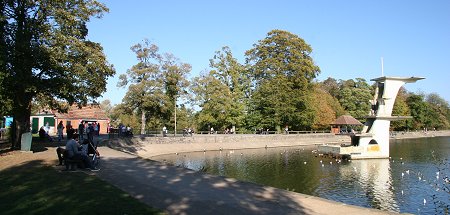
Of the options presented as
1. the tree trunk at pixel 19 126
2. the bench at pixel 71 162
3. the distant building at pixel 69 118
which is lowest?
the bench at pixel 71 162

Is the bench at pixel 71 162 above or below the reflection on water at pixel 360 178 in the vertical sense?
above

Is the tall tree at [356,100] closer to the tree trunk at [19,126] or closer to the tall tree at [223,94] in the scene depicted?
the tall tree at [223,94]

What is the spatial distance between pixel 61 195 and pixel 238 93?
5512 cm

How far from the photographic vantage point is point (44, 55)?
21.3 metres

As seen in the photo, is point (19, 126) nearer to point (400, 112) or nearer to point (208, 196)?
point (208, 196)

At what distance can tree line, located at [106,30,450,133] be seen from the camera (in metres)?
54.8

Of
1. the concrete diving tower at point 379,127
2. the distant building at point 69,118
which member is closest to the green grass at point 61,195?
the concrete diving tower at point 379,127

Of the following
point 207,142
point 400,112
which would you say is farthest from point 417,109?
point 207,142

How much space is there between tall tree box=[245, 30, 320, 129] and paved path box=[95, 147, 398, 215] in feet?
159

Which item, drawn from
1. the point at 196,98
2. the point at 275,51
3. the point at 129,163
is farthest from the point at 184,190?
the point at 275,51

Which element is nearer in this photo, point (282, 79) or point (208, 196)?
point (208, 196)

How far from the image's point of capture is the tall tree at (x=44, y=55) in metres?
20.8

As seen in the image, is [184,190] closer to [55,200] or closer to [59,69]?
[55,200]

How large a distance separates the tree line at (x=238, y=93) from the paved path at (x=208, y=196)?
127 feet
